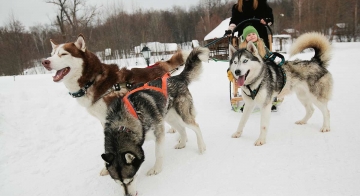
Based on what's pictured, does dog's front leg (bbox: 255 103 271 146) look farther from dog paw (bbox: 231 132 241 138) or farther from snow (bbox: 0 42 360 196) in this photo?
dog paw (bbox: 231 132 241 138)

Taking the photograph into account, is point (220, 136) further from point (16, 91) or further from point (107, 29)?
point (107, 29)

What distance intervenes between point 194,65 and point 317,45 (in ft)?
7.67

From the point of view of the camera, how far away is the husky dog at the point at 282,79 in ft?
11.2

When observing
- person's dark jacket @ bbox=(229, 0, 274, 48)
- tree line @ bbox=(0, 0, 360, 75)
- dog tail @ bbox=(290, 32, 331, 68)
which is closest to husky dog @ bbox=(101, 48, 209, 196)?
dog tail @ bbox=(290, 32, 331, 68)

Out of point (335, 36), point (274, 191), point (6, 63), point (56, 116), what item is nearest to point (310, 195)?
point (274, 191)

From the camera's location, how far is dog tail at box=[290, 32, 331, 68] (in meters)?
3.80

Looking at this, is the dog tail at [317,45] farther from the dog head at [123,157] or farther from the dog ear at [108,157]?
the dog ear at [108,157]

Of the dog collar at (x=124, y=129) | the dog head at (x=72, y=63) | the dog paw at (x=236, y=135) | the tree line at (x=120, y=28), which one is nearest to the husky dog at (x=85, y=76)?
the dog head at (x=72, y=63)

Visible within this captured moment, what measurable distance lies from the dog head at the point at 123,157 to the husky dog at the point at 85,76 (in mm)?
676

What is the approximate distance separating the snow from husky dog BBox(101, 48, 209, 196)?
399 mm

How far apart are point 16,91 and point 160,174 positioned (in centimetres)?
530

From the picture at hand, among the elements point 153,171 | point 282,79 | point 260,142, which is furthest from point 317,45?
point 153,171

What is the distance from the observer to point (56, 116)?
521 cm

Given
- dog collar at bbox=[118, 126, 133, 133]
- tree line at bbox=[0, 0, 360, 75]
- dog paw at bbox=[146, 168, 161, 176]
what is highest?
tree line at bbox=[0, 0, 360, 75]
